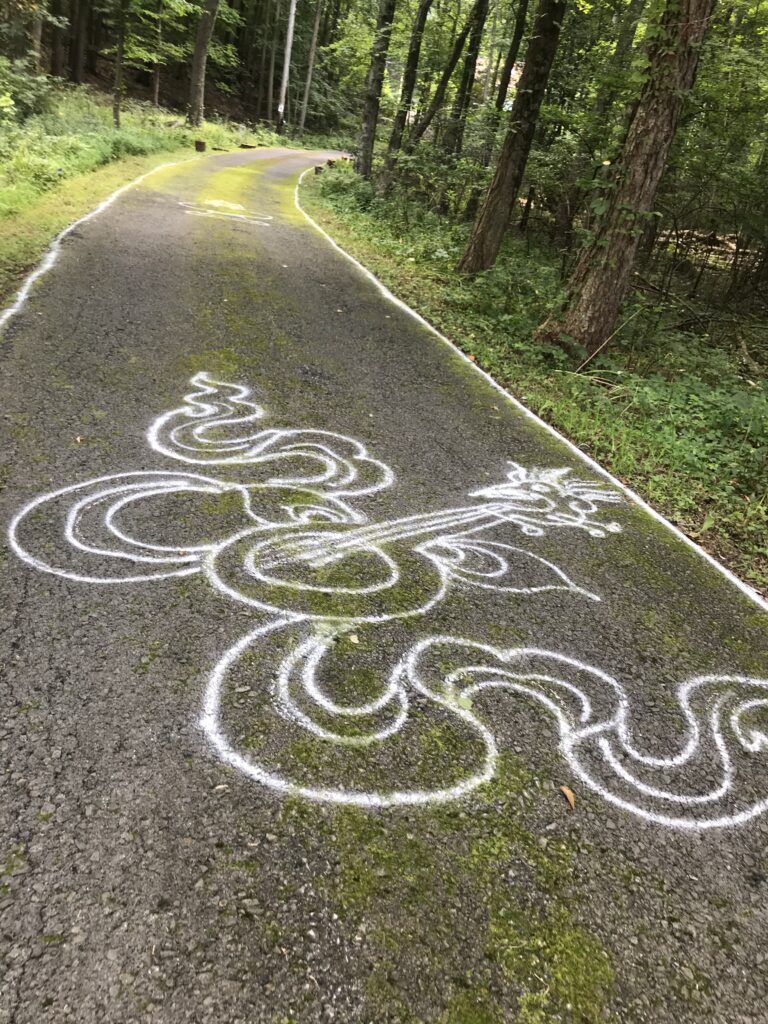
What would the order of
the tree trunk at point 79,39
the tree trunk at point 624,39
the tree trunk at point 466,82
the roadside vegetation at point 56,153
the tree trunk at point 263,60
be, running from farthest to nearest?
1. the tree trunk at point 263,60
2. the tree trunk at point 79,39
3. the tree trunk at point 466,82
4. the tree trunk at point 624,39
5. the roadside vegetation at point 56,153

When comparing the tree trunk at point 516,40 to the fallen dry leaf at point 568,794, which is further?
the tree trunk at point 516,40

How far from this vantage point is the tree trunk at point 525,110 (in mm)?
8953

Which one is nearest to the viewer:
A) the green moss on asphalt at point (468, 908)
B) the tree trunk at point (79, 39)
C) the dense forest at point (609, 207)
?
the green moss on asphalt at point (468, 908)

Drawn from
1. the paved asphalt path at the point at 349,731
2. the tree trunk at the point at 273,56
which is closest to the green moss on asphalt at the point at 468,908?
the paved asphalt path at the point at 349,731

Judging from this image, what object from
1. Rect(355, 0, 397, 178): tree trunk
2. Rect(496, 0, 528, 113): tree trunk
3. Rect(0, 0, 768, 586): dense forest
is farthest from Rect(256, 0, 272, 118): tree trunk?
Rect(496, 0, 528, 113): tree trunk

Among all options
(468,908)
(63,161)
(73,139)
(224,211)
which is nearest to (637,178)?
(468,908)

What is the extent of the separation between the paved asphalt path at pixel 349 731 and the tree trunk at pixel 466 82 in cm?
1450

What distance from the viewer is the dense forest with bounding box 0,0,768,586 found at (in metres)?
6.04

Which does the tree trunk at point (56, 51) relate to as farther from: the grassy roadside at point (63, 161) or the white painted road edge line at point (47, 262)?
the white painted road edge line at point (47, 262)

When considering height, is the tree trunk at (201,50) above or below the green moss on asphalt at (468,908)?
above

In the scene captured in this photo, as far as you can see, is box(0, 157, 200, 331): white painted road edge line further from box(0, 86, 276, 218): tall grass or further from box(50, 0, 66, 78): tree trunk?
box(50, 0, 66, 78): tree trunk

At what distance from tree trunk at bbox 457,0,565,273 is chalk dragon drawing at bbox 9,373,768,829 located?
707cm

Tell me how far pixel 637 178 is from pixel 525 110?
11.9 ft

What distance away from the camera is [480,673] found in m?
2.71
